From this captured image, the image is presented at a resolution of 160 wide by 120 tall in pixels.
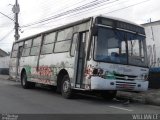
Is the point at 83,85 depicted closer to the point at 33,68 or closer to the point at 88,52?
the point at 88,52

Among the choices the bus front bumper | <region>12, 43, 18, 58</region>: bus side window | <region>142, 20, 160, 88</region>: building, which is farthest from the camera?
<region>12, 43, 18, 58</region>: bus side window

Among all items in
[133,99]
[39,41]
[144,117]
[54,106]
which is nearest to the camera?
[144,117]

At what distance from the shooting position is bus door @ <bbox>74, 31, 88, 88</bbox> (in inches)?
580

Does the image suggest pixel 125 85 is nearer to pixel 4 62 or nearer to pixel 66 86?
pixel 66 86

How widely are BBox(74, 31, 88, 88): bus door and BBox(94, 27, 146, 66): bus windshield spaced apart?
3.07ft

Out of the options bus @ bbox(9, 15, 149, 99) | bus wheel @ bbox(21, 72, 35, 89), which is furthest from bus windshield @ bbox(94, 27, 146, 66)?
bus wheel @ bbox(21, 72, 35, 89)

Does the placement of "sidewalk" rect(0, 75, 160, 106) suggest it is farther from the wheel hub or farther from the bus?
the wheel hub

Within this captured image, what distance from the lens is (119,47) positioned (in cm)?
1435

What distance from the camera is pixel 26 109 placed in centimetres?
1225

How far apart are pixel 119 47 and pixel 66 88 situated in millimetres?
2984

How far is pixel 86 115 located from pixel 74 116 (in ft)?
1.25

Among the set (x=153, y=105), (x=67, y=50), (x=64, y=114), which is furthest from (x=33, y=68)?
(x=64, y=114)

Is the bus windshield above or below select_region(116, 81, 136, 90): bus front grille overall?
above

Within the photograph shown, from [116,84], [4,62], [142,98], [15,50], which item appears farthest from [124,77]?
[4,62]
